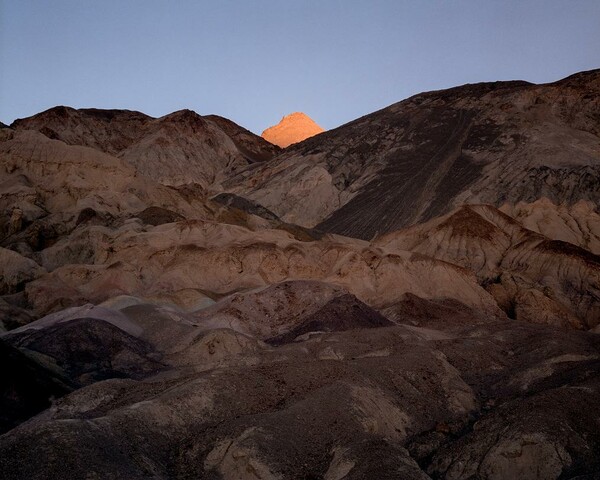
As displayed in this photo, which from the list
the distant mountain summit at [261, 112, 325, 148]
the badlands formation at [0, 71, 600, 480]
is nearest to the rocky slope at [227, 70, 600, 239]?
the badlands formation at [0, 71, 600, 480]

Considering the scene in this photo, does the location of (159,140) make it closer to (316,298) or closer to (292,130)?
(316,298)

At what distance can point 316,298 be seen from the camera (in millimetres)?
39844

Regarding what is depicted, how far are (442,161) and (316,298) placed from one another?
162 ft

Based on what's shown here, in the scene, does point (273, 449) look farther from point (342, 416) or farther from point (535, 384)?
point (535, 384)

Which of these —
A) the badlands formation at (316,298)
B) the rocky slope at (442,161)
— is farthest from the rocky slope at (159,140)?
the rocky slope at (442,161)

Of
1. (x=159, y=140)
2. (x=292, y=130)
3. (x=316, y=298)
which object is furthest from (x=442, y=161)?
(x=292, y=130)

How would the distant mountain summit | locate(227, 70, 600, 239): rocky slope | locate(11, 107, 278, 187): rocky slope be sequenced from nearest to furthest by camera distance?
1. locate(227, 70, 600, 239): rocky slope
2. locate(11, 107, 278, 187): rocky slope
3. the distant mountain summit

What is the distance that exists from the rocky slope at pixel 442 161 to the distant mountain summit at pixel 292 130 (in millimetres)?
79896

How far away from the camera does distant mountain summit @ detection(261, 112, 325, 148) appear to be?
604 feet

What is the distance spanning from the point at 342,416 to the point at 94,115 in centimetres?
10917

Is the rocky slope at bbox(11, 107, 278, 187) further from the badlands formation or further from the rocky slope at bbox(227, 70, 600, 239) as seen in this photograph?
the rocky slope at bbox(227, 70, 600, 239)

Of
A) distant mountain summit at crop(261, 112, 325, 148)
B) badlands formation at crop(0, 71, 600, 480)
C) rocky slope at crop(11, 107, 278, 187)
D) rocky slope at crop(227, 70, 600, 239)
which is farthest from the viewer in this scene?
distant mountain summit at crop(261, 112, 325, 148)

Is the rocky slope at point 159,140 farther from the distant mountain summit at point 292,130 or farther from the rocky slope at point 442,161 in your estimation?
the distant mountain summit at point 292,130

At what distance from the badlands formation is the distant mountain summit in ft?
227
